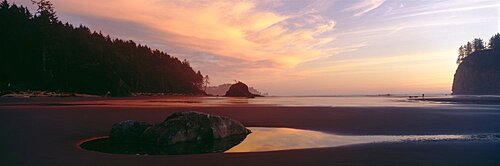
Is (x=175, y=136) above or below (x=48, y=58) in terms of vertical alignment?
below

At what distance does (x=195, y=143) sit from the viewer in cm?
1245

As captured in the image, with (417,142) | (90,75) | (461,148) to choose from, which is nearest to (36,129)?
(417,142)

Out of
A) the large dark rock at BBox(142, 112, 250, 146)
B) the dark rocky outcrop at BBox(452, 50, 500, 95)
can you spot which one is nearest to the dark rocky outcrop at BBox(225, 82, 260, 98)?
the dark rocky outcrop at BBox(452, 50, 500, 95)

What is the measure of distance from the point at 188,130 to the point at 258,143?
2.54 metres

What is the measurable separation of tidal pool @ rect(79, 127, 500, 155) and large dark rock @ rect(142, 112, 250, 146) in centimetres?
40

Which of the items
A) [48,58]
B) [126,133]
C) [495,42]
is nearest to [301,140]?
[126,133]

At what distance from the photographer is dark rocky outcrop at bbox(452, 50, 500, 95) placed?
155m

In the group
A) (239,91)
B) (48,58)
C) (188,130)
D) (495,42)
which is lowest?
(188,130)

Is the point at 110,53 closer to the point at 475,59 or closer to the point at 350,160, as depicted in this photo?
the point at 350,160

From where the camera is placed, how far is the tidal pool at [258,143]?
427 inches

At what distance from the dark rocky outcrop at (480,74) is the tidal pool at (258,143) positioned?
559 ft

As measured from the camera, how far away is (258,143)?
12.5m

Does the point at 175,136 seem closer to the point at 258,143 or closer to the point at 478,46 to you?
the point at 258,143

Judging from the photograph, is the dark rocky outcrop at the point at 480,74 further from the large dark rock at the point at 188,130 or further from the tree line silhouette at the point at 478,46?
the large dark rock at the point at 188,130
